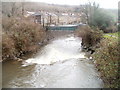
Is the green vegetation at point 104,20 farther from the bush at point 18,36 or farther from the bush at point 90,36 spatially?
the bush at point 18,36

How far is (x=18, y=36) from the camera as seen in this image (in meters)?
16.6

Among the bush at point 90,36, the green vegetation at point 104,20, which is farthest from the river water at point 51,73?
the green vegetation at point 104,20

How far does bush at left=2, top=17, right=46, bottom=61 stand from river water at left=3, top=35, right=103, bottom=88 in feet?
5.60

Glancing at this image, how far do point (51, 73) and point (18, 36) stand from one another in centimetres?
663

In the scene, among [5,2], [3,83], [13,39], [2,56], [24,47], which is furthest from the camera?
[5,2]

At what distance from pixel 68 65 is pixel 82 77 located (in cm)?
270

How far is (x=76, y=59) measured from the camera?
1567 cm

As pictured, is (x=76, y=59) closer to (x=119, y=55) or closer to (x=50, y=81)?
(x=50, y=81)

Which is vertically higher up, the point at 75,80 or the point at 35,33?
the point at 35,33

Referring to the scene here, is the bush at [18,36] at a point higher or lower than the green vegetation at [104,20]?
lower

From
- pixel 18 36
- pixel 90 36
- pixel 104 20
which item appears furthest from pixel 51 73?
pixel 104 20

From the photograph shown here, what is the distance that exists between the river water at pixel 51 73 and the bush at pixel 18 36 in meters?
1.71

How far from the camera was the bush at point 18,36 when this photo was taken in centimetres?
1513

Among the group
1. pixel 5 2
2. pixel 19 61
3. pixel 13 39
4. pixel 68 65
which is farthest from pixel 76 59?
pixel 5 2
